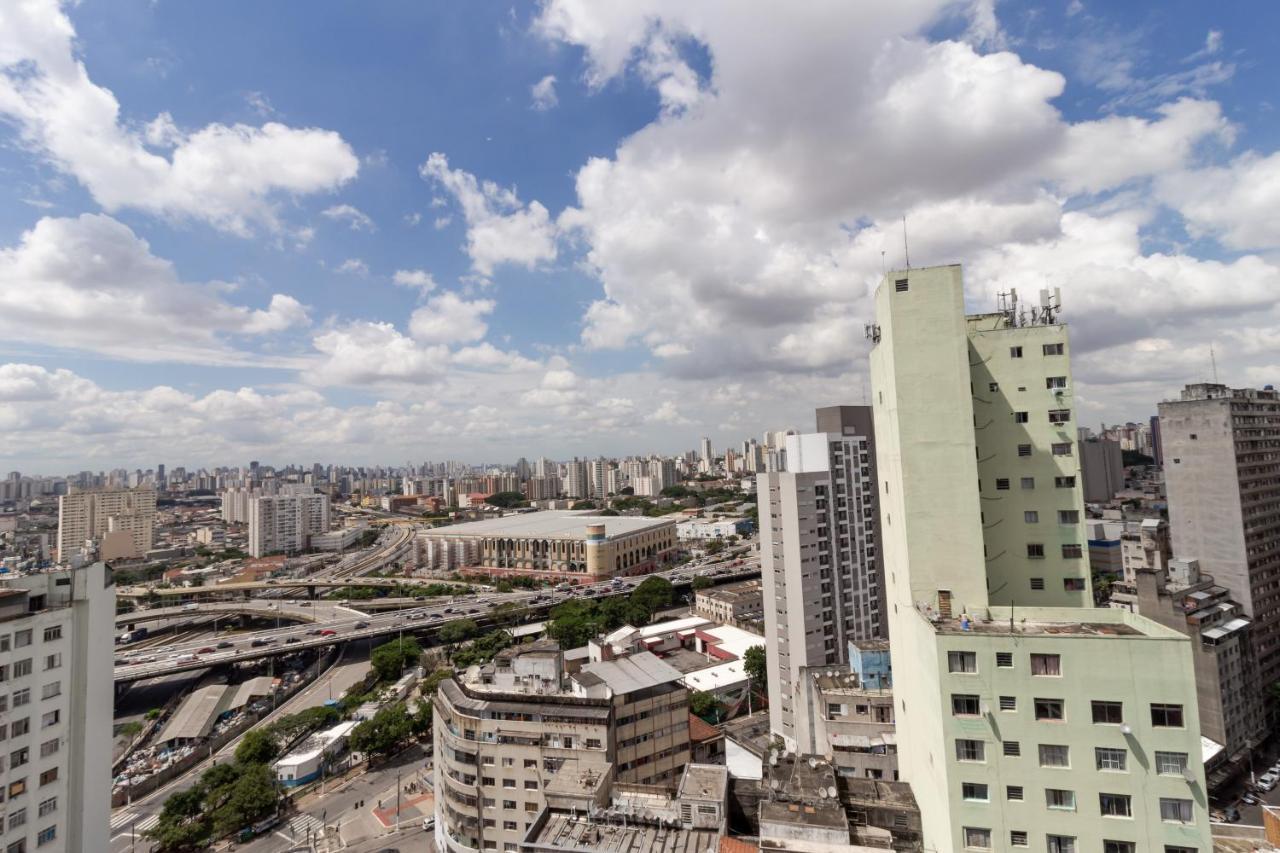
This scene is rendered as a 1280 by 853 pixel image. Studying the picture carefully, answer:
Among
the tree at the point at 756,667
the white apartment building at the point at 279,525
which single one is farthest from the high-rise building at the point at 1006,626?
the white apartment building at the point at 279,525

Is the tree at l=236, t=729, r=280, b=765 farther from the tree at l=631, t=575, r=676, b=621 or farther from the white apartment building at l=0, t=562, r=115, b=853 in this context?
the tree at l=631, t=575, r=676, b=621

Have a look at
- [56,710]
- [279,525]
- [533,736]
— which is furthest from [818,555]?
[279,525]

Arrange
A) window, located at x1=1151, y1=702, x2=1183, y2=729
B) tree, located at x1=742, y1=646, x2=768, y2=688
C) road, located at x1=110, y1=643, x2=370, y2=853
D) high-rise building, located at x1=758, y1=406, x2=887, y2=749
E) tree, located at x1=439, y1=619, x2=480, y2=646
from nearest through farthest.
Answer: window, located at x1=1151, y1=702, x2=1183, y2=729 < road, located at x1=110, y1=643, x2=370, y2=853 < high-rise building, located at x1=758, y1=406, x2=887, y2=749 < tree, located at x1=742, y1=646, x2=768, y2=688 < tree, located at x1=439, y1=619, x2=480, y2=646

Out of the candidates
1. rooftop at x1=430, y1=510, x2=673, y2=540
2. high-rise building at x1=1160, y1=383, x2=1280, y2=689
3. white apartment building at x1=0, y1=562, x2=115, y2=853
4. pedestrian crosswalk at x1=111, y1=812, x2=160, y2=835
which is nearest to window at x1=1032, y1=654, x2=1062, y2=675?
white apartment building at x1=0, y1=562, x2=115, y2=853

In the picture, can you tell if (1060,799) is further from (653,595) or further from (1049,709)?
(653,595)

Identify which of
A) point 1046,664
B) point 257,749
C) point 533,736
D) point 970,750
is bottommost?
point 257,749
